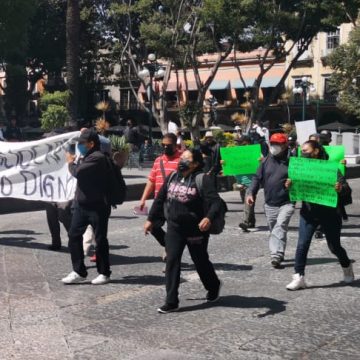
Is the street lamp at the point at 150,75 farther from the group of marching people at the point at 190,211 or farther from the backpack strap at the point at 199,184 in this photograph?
the backpack strap at the point at 199,184

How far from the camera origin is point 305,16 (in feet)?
110

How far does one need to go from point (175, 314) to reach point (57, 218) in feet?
12.6

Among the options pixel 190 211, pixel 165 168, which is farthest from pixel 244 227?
pixel 190 211

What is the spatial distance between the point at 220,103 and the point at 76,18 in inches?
1324

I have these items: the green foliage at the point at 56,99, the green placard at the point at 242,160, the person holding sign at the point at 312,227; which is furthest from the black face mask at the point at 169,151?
the green foliage at the point at 56,99

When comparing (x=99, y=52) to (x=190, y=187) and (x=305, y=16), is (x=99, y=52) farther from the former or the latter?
(x=190, y=187)

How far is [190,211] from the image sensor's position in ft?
21.3

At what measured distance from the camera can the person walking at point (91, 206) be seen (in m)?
7.54

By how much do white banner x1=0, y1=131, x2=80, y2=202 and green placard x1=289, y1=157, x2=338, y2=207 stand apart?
321cm

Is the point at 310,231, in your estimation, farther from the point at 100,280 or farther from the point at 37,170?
the point at 37,170

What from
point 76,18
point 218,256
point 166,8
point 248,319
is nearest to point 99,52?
point 166,8

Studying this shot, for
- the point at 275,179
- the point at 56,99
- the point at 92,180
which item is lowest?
the point at 275,179

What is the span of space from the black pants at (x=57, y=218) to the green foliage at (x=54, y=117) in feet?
46.0

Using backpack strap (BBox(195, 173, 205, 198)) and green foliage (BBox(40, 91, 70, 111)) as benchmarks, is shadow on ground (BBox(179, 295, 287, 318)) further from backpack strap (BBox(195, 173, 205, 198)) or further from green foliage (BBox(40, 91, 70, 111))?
green foliage (BBox(40, 91, 70, 111))
